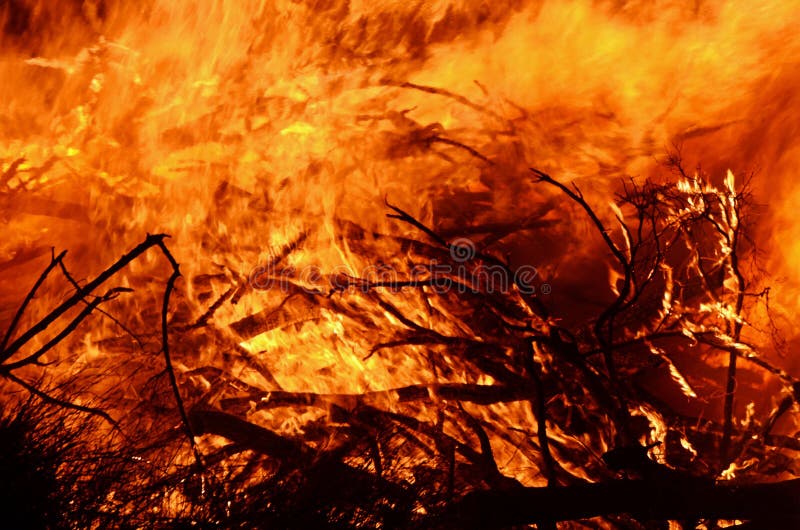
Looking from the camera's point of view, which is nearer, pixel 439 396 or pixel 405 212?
pixel 439 396

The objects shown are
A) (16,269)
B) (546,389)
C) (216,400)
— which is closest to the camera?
(546,389)

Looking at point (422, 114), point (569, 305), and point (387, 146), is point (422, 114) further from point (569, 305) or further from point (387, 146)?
point (569, 305)

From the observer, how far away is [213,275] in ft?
16.7

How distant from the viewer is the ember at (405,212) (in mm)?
4285

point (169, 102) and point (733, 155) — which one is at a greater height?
point (169, 102)

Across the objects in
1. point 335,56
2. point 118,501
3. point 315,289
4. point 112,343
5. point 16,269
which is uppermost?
point 335,56

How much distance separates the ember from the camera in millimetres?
4285

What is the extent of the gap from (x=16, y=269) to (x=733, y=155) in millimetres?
6101

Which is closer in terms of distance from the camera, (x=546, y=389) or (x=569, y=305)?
(x=546, y=389)

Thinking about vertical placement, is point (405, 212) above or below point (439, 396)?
above

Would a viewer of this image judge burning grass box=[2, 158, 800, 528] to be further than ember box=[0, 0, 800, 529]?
No

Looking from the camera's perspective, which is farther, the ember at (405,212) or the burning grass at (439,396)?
the ember at (405,212)

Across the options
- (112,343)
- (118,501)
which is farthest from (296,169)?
(118,501)

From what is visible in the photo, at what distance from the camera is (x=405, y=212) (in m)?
5.11
